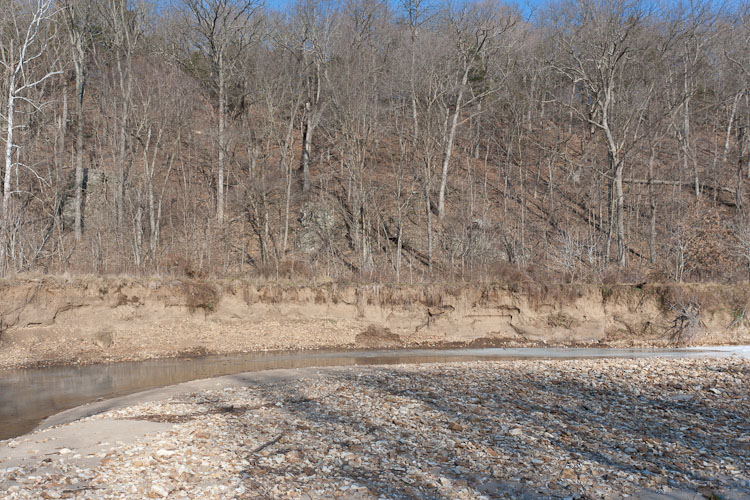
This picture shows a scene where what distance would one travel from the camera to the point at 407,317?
→ 27.7 metres

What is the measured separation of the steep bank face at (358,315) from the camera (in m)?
23.4

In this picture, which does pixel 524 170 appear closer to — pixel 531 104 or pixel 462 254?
pixel 531 104

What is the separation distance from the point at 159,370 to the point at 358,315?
32.6 feet

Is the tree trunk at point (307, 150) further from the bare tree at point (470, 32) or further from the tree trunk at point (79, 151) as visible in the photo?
the tree trunk at point (79, 151)

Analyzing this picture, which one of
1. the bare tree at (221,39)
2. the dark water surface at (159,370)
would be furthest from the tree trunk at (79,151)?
the dark water surface at (159,370)

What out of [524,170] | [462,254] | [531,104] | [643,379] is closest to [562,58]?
[531,104]

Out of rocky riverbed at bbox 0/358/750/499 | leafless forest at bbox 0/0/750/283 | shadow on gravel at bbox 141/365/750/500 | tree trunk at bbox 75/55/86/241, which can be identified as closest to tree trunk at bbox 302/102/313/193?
leafless forest at bbox 0/0/750/283

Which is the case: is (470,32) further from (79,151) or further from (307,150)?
(79,151)

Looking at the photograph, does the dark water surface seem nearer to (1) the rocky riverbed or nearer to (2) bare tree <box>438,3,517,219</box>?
(1) the rocky riverbed

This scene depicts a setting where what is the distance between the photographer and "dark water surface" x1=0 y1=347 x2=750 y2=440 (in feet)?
49.0

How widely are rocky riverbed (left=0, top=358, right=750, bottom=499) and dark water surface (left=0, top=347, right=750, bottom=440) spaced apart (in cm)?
308

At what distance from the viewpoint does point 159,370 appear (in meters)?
20.0

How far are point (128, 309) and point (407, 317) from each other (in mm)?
12247

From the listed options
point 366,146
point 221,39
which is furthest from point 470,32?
point 221,39
